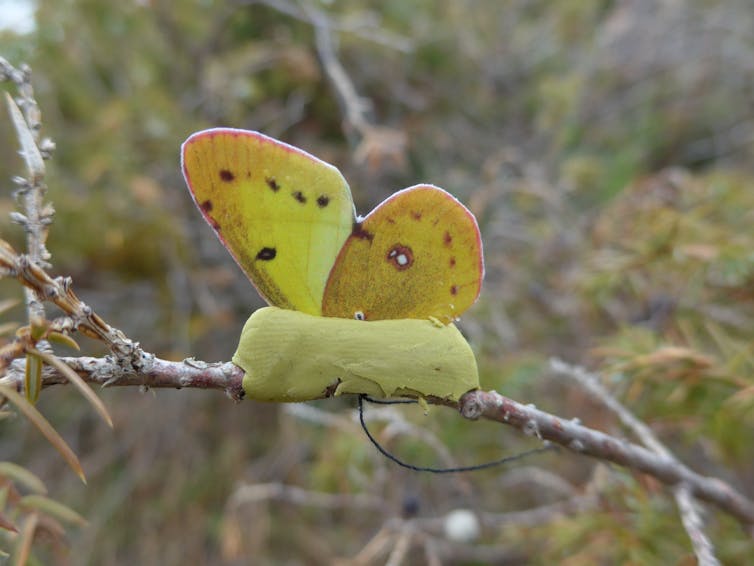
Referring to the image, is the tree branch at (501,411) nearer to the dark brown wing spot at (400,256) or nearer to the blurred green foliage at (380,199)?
the dark brown wing spot at (400,256)

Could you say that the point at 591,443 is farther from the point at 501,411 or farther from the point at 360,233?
the point at 360,233

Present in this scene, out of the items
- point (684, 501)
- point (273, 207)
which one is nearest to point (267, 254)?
point (273, 207)

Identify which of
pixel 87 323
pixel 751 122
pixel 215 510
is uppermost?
pixel 751 122

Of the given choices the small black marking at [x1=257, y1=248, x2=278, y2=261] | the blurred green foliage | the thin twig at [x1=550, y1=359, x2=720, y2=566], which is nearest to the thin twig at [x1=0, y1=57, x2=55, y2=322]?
the small black marking at [x1=257, y1=248, x2=278, y2=261]

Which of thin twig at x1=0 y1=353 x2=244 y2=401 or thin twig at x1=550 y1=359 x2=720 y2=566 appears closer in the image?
thin twig at x1=0 y1=353 x2=244 y2=401

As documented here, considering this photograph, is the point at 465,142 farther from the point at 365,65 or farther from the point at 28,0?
the point at 28,0

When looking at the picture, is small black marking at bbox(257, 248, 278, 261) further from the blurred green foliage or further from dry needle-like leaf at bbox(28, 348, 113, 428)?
the blurred green foliage

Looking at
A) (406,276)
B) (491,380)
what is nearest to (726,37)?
(491,380)
